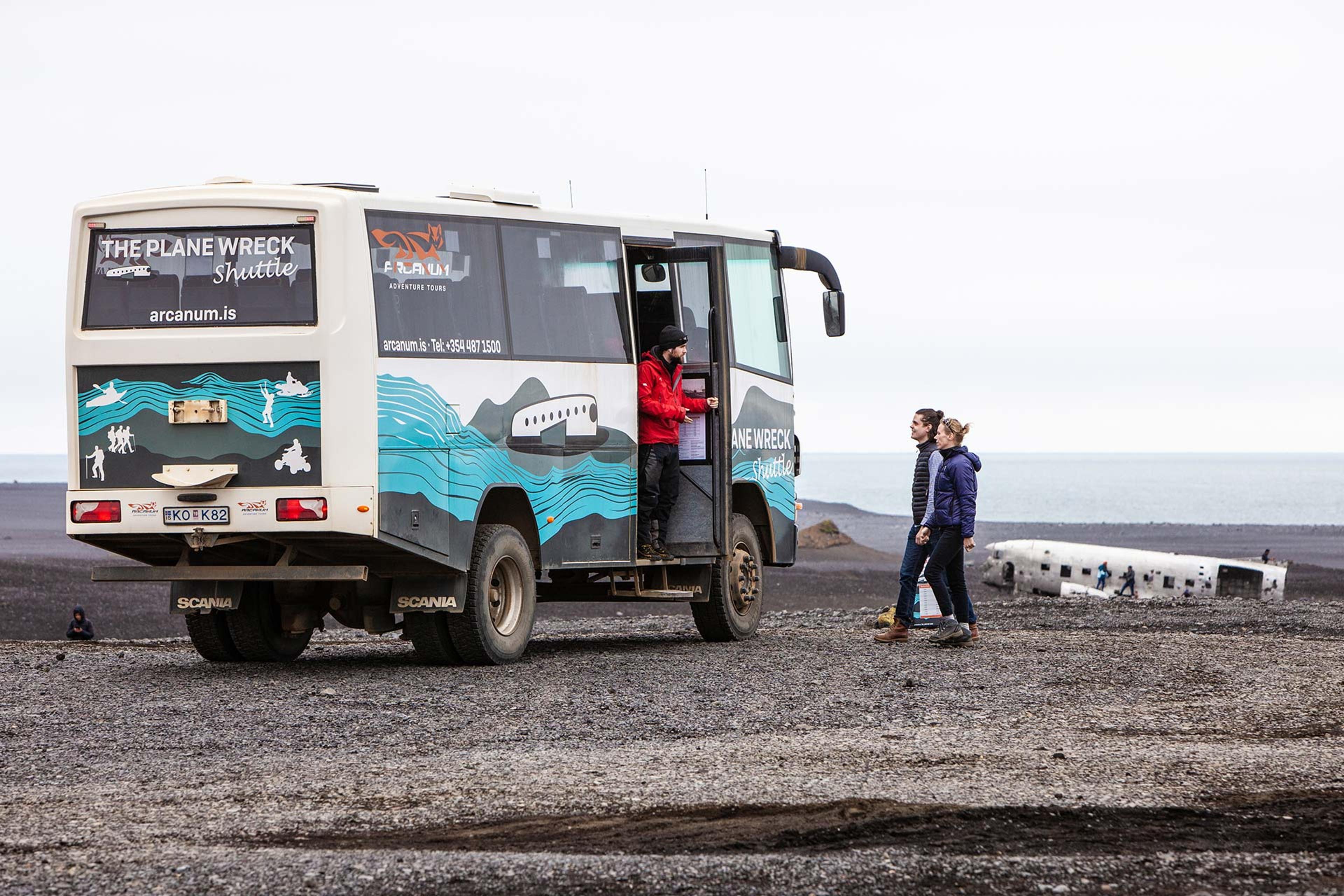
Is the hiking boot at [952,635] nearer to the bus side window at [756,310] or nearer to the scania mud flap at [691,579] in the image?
the scania mud flap at [691,579]

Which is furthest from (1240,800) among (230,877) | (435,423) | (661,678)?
(435,423)

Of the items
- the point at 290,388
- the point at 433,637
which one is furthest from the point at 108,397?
the point at 433,637

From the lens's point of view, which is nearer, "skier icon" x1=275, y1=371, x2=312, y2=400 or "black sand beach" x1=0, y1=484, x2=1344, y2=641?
"skier icon" x1=275, y1=371, x2=312, y2=400

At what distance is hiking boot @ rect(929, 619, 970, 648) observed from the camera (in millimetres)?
15445

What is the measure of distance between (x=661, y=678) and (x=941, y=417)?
4351mm

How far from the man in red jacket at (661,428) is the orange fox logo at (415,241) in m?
2.35

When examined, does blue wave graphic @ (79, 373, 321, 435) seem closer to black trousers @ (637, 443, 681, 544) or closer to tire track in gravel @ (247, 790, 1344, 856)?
black trousers @ (637, 443, 681, 544)

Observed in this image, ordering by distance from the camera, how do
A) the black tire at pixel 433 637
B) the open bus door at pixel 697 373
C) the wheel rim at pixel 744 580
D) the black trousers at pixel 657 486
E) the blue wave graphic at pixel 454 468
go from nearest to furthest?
the blue wave graphic at pixel 454 468, the black tire at pixel 433 637, the black trousers at pixel 657 486, the open bus door at pixel 697 373, the wheel rim at pixel 744 580

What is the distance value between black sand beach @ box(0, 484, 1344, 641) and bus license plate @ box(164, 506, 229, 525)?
2.44 m

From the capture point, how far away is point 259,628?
14367 mm

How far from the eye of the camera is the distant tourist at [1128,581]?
48.7m

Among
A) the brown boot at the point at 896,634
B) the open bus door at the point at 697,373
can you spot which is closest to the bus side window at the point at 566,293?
the open bus door at the point at 697,373

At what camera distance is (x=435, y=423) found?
1275 centimetres

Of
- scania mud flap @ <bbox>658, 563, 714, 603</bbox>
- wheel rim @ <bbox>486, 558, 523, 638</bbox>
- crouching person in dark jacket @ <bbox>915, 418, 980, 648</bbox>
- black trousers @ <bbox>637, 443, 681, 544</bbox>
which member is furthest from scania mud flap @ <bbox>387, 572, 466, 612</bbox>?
crouching person in dark jacket @ <bbox>915, 418, 980, 648</bbox>
